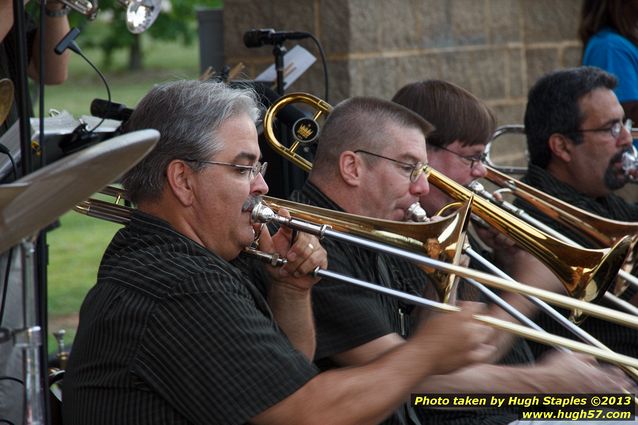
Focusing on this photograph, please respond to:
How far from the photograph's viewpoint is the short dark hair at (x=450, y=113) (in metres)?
Answer: 3.78

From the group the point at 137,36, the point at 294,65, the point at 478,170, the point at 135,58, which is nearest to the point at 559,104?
the point at 478,170

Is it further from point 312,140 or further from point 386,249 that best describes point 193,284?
point 312,140

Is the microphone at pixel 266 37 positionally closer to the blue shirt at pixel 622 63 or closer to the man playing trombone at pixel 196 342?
the blue shirt at pixel 622 63

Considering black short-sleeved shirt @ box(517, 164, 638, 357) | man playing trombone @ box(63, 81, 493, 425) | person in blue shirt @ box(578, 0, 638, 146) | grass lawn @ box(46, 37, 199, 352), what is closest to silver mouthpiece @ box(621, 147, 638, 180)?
black short-sleeved shirt @ box(517, 164, 638, 357)

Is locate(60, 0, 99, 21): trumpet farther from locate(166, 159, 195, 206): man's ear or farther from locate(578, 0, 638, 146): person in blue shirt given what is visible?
locate(578, 0, 638, 146): person in blue shirt

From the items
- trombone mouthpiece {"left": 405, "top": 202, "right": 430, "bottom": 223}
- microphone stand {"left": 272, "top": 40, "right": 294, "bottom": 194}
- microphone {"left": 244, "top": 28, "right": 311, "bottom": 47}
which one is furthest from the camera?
microphone {"left": 244, "top": 28, "right": 311, "bottom": 47}

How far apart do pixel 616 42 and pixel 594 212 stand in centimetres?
106

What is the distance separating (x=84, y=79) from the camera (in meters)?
20.1

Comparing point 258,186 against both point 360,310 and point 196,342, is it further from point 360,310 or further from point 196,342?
point 196,342

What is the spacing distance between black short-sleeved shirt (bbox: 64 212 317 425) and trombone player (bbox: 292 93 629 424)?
492 mm

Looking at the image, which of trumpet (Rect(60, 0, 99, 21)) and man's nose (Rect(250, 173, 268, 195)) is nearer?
man's nose (Rect(250, 173, 268, 195))

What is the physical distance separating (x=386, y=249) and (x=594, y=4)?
270cm

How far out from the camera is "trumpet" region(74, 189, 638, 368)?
A: 239 cm

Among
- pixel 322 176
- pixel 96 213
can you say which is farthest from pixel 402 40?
pixel 96 213
